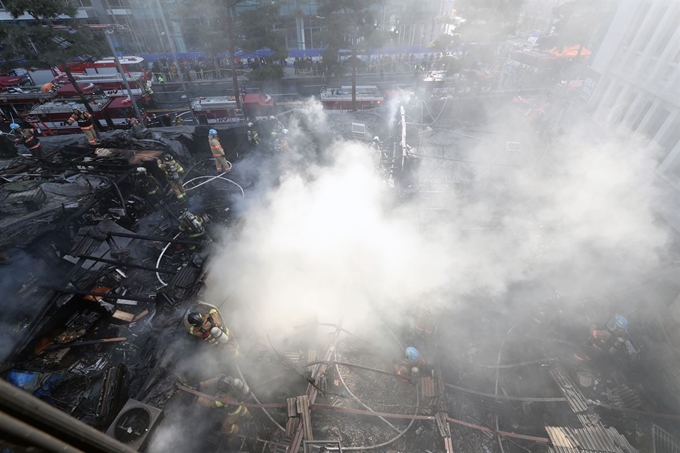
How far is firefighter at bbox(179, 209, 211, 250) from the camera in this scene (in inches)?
343

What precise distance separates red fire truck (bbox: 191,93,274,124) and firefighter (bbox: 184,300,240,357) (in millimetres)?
14253

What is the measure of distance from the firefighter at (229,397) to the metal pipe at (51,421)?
4292mm

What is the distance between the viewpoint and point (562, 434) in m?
5.60

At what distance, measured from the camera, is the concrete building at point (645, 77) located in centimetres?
949

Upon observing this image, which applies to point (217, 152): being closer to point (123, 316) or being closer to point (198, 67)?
point (123, 316)

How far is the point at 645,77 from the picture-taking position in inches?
415

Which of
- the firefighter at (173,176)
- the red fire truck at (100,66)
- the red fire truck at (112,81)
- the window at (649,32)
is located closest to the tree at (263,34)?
the red fire truck at (112,81)

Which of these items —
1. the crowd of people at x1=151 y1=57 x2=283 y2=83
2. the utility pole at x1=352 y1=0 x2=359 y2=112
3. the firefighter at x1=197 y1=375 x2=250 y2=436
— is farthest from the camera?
the crowd of people at x1=151 y1=57 x2=283 y2=83

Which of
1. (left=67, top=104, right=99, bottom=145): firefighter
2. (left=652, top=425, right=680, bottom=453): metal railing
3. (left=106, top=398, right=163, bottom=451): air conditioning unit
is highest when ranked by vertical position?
(left=67, top=104, right=99, bottom=145): firefighter

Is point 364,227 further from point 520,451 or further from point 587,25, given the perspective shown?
point 587,25

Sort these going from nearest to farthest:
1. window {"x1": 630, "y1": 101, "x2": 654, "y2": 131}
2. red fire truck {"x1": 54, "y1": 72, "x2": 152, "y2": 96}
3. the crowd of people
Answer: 1. window {"x1": 630, "y1": 101, "x2": 654, "y2": 131}
2. red fire truck {"x1": 54, "y1": 72, "x2": 152, "y2": 96}
3. the crowd of people

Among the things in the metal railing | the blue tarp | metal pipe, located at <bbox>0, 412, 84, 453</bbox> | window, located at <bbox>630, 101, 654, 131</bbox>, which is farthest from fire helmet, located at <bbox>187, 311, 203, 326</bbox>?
the blue tarp

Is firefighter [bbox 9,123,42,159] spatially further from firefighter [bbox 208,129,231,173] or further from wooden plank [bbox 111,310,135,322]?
wooden plank [bbox 111,310,135,322]

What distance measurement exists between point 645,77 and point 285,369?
14.8 metres
